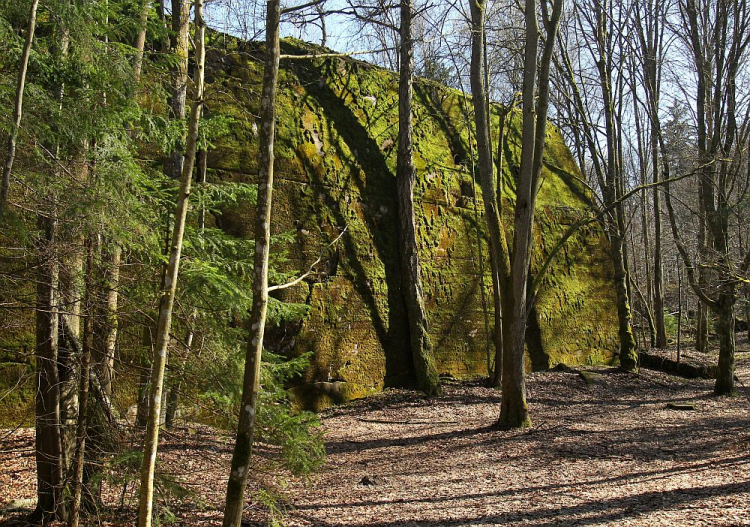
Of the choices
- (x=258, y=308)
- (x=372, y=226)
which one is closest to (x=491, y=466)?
(x=258, y=308)

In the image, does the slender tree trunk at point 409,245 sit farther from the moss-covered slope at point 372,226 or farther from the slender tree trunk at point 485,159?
the slender tree trunk at point 485,159

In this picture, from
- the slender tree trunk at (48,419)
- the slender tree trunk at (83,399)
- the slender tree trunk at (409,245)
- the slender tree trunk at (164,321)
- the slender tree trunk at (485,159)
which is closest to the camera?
the slender tree trunk at (164,321)

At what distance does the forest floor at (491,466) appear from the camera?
5.38 meters

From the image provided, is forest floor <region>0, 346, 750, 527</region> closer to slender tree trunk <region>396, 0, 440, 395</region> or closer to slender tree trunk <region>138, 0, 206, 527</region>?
slender tree trunk <region>396, 0, 440, 395</region>

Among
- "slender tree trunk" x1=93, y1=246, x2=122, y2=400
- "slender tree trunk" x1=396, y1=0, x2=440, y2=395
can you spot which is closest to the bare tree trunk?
"slender tree trunk" x1=396, y1=0, x2=440, y2=395

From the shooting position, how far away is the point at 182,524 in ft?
17.4

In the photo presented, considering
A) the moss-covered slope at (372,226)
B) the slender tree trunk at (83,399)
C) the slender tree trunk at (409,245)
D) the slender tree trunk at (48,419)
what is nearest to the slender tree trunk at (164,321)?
the slender tree trunk at (83,399)

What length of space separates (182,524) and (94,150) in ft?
11.3

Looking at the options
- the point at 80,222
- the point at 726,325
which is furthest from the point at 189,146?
the point at 726,325

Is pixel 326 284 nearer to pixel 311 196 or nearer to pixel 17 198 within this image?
pixel 311 196

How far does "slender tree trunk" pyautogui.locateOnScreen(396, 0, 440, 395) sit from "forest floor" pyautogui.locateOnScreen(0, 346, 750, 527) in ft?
2.48

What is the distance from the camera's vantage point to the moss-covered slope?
34.7ft

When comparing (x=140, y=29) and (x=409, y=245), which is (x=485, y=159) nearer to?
(x=409, y=245)

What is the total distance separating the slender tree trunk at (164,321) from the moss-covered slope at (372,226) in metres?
4.84
